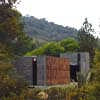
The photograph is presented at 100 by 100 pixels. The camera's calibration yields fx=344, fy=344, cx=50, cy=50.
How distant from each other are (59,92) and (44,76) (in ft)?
18.2

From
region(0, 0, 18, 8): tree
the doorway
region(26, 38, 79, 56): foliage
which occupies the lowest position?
the doorway

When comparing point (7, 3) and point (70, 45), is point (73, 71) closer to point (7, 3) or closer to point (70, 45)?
point (7, 3)

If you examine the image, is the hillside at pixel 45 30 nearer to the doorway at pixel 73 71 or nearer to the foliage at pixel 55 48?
the foliage at pixel 55 48

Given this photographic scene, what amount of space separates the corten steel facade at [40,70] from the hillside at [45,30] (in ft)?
170

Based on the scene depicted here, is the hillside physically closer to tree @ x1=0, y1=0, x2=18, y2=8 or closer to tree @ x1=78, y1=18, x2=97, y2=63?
tree @ x1=78, y1=18, x2=97, y2=63

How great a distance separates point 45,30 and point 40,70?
66.9 meters

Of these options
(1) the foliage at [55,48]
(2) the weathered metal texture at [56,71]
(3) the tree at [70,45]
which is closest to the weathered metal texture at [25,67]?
(2) the weathered metal texture at [56,71]

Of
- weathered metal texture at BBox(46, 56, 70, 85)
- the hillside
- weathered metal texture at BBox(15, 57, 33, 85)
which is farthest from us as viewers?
the hillside

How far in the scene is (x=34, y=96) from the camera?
1520 centimetres

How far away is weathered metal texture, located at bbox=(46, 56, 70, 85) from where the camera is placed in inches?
871

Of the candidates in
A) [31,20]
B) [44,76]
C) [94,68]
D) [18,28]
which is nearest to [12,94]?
[94,68]

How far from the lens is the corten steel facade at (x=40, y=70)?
2166 cm

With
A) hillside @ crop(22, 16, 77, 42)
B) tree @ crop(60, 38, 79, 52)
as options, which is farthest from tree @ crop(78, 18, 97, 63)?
hillside @ crop(22, 16, 77, 42)

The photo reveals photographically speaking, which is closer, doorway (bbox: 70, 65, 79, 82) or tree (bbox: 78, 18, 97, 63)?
doorway (bbox: 70, 65, 79, 82)
